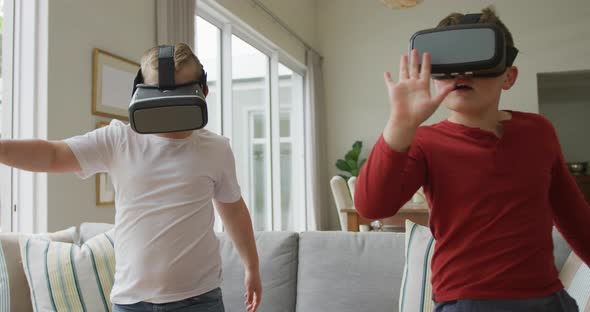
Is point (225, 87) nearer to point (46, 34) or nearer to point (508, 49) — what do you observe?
point (46, 34)

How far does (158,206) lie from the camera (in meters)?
1.11

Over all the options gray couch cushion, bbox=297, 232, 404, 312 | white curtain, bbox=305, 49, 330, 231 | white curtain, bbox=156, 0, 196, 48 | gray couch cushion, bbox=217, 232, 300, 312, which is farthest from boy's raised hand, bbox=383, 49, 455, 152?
white curtain, bbox=305, 49, 330, 231

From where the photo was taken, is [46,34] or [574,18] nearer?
[46,34]

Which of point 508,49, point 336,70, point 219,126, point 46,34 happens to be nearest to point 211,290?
Result: point 508,49

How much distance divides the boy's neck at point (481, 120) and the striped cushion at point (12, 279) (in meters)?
1.72

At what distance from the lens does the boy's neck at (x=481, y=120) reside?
0.79 metres

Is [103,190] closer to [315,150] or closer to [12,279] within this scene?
[12,279]

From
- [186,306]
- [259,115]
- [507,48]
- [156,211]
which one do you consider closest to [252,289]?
[186,306]

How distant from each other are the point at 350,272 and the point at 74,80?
1.95 m

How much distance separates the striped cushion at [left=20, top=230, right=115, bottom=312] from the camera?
1797 mm

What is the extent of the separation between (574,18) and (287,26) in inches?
151

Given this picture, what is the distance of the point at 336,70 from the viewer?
25.4 feet

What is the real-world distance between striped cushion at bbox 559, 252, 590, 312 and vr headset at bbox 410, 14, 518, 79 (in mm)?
937

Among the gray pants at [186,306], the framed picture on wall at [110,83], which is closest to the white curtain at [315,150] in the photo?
the framed picture on wall at [110,83]
